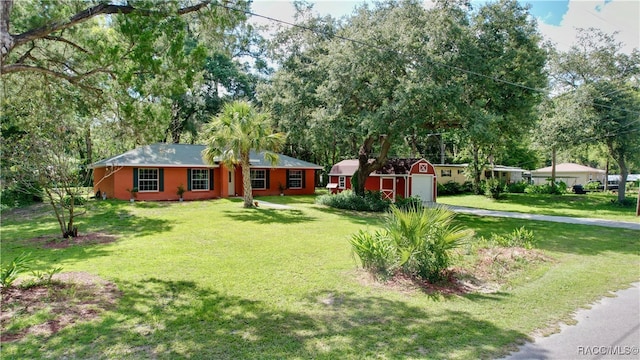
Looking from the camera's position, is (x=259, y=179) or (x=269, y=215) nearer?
(x=269, y=215)

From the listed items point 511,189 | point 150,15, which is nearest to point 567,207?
point 511,189

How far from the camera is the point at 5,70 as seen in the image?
5281 millimetres

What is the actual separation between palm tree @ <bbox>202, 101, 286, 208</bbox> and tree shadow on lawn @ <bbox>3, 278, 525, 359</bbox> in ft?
37.3

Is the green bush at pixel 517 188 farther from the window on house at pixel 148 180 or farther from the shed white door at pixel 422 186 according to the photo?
the window on house at pixel 148 180

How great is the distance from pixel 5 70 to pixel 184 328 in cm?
461

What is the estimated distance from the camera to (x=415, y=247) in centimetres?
635

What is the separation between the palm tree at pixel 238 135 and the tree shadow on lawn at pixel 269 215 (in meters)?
1.54

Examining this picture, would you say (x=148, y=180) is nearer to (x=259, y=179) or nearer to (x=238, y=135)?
(x=259, y=179)

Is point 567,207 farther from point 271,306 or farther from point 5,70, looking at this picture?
point 5,70

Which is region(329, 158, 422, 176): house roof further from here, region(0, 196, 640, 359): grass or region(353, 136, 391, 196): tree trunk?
region(0, 196, 640, 359): grass

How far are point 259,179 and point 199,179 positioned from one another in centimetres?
396

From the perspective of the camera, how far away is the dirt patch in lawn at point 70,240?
31.1 ft

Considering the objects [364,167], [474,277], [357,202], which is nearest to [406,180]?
[364,167]

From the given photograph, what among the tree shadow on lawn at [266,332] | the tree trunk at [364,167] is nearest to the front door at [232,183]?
the tree trunk at [364,167]
